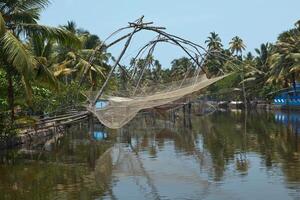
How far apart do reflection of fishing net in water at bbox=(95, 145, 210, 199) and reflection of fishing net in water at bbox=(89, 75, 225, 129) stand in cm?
191

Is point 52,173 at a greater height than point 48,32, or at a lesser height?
lesser

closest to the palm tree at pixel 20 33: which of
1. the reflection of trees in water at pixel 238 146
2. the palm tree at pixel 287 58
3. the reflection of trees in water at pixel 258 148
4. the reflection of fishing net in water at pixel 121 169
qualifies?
the reflection of fishing net in water at pixel 121 169

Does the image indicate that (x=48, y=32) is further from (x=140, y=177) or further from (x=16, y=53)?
(x=140, y=177)

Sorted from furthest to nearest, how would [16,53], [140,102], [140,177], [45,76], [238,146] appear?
1. [238,146]
2. [45,76]
3. [140,102]
4. [16,53]
5. [140,177]

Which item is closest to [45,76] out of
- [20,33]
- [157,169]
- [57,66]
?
[20,33]

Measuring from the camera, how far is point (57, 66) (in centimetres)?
3052

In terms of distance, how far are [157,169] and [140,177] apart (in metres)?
1.48

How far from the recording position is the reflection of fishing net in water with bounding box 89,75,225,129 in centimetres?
1922

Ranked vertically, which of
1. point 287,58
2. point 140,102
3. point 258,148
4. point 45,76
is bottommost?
point 258,148

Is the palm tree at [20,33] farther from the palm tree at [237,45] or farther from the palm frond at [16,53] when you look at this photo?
the palm tree at [237,45]

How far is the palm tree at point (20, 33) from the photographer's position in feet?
54.3

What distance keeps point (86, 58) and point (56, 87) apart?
17.2 metres

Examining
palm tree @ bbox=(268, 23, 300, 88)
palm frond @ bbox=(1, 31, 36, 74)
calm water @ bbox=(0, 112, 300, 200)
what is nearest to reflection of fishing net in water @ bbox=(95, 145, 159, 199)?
calm water @ bbox=(0, 112, 300, 200)

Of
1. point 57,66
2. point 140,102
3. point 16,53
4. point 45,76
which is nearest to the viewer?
point 16,53
